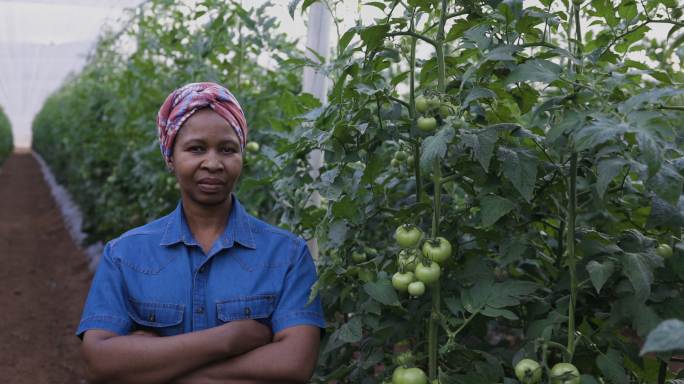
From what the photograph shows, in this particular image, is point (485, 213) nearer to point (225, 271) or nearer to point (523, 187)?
point (523, 187)

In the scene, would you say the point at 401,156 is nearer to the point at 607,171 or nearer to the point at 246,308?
the point at 246,308

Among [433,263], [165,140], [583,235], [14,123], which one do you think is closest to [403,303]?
[433,263]

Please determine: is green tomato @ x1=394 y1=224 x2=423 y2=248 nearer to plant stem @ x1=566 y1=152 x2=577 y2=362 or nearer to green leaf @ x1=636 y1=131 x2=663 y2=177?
plant stem @ x1=566 y1=152 x2=577 y2=362

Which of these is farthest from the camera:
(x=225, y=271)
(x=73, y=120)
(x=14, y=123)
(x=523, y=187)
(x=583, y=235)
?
(x=14, y=123)

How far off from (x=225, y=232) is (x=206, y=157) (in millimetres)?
201

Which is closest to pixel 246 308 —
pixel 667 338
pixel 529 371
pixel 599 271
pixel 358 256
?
pixel 358 256

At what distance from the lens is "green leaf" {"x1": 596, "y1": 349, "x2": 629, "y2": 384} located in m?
1.47

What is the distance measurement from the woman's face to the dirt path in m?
2.79

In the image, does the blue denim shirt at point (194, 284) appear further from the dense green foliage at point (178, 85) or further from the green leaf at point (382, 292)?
the dense green foliage at point (178, 85)

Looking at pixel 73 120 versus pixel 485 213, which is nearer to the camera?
pixel 485 213

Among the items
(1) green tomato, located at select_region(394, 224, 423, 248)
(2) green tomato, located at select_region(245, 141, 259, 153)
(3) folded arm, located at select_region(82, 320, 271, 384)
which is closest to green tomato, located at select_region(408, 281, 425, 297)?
(1) green tomato, located at select_region(394, 224, 423, 248)

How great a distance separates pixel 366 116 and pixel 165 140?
1.81 ft

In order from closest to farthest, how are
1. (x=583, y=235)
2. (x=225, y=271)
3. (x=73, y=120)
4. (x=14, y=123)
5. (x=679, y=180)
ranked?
(x=679, y=180) → (x=583, y=235) → (x=225, y=271) → (x=73, y=120) → (x=14, y=123)

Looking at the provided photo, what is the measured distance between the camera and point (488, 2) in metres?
1.54
